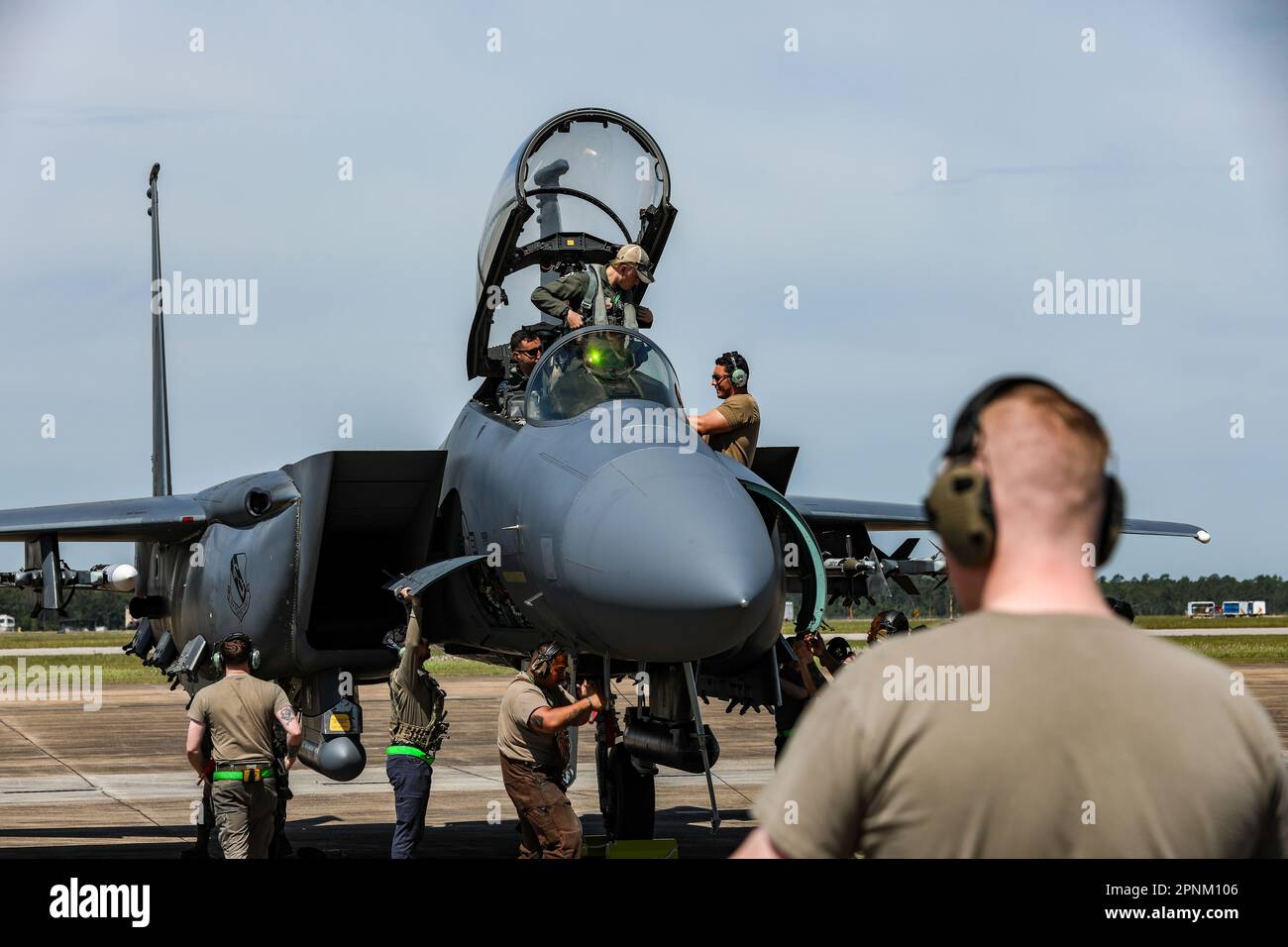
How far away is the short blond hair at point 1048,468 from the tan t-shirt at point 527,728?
22.7ft

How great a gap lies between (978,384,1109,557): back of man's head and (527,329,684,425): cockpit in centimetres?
661

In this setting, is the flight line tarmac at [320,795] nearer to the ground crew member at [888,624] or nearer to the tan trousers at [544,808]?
the ground crew member at [888,624]

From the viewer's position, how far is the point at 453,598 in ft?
34.8

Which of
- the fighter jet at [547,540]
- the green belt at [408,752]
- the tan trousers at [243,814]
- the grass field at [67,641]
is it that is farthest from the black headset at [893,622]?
the grass field at [67,641]

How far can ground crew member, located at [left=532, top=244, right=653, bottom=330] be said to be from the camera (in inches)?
387

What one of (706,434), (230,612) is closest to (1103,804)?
(706,434)

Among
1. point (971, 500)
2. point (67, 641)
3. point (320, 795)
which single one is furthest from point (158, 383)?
point (67, 641)

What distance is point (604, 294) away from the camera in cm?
991

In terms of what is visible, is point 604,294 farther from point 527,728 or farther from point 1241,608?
point 1241,608

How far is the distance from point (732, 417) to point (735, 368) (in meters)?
0.43

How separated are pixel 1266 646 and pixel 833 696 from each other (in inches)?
2084

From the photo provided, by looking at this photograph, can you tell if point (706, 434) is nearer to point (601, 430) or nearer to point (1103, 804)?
point (601, 430)

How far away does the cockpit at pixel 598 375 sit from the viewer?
28.7ft
